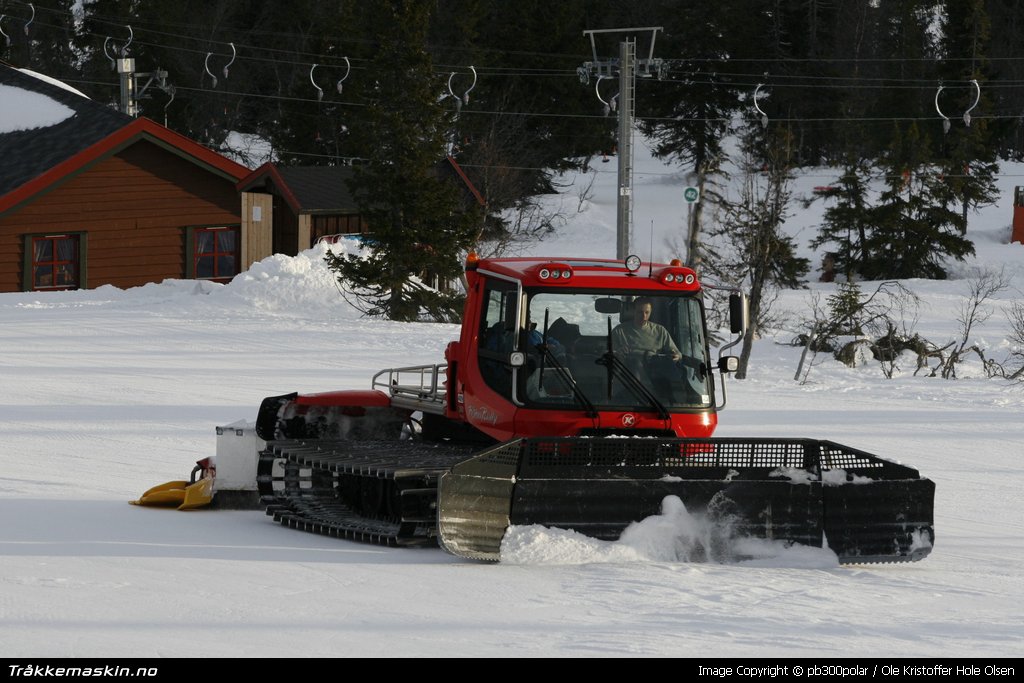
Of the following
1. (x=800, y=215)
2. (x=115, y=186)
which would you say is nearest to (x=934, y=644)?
(x=115, y=186)

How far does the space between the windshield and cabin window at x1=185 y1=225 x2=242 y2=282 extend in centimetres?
2786

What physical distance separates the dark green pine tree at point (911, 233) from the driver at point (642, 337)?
40079 mm

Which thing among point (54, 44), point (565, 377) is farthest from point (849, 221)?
point (54, 44)

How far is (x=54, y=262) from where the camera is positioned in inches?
1348

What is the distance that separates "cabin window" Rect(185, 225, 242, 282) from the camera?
3634 centimetres

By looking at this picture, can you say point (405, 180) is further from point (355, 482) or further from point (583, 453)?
point (583, 453)

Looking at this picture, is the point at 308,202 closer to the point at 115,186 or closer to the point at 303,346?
the point at 115,186

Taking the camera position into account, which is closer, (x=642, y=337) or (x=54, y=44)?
(x=642, y=337)

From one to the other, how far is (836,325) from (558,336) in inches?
637

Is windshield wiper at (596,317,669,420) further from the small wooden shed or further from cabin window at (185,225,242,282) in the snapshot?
the small wooden shed

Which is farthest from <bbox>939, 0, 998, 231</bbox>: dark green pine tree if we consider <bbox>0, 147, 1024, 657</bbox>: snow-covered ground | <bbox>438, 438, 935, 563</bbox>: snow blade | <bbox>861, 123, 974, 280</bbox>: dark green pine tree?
<bbox>438, 438, 935, 563</bbox>: snow blade

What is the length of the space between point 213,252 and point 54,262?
431cm

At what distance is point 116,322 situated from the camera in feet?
84.2

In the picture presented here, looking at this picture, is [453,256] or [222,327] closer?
[222,327]
